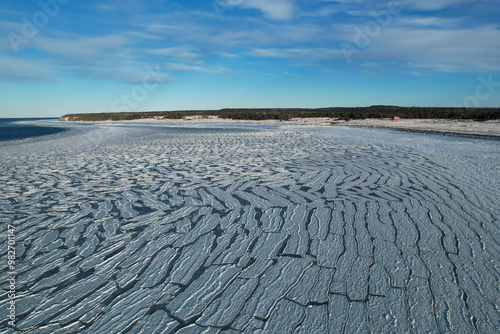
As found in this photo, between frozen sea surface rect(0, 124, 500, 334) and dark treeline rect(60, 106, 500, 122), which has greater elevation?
dark treeline rect(60, 106, 500, 122)

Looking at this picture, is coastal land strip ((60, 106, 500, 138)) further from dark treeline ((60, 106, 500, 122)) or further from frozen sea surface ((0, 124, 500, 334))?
frozen sea surface ((0, 124, 500, 334))

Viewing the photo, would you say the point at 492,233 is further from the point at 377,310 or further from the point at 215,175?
the point at 215,175

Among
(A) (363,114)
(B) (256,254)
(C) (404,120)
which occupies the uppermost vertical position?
(A) (363,114)

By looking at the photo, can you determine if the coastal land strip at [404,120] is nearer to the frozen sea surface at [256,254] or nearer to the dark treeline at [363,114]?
the dark treeline at [363,114]

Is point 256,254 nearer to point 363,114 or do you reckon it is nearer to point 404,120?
point 404,120

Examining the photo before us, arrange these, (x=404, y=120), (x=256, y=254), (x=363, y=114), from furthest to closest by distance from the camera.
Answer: (x=363, y=114) < (x=404, y=120) < (x=256, y=254)

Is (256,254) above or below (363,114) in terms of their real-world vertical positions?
below

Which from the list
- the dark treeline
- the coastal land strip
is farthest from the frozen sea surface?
the dark treeline

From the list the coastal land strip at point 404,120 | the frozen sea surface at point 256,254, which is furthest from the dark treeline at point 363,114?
the frozen sea surface at point 256,254

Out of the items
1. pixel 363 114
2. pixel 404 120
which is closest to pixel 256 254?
pixel 404 120
